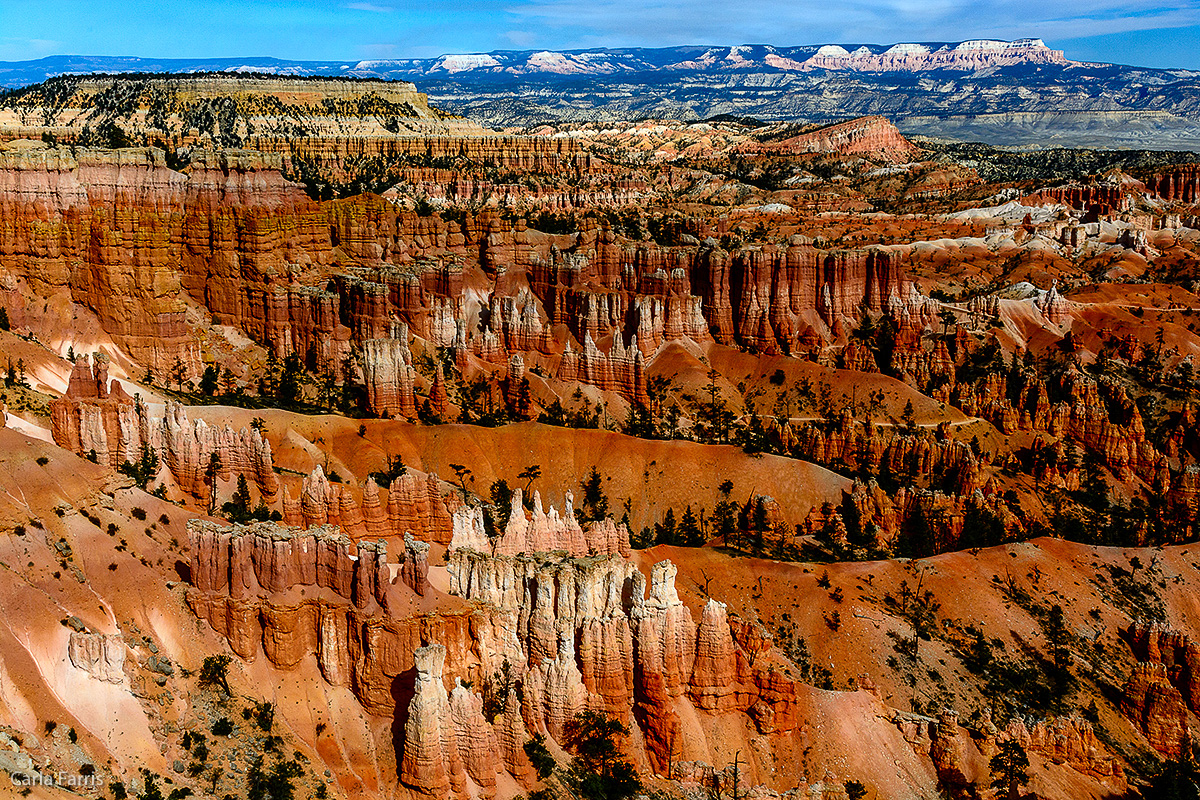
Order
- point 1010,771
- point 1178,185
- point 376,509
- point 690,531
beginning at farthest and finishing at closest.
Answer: point 1178,185, point 690,531, point 376,509, point 1010,771

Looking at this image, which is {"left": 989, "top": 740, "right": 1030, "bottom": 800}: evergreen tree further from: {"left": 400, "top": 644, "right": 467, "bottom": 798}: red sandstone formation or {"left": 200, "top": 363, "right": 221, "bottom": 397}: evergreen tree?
{"left": 200, "top": 363, "right": 221, "bottom": 397}: evergreen tree

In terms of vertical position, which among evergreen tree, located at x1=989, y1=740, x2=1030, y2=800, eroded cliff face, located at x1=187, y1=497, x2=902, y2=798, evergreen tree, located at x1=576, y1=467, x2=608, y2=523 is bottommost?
evergreen tree, located at x1=989, y1=740, x2=1030, y2=800

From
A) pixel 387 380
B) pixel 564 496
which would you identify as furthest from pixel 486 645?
pixel 387 380

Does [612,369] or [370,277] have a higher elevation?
[370,277]

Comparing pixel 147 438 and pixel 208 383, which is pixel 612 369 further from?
pixel 147 438

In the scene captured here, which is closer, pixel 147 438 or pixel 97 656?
pixel 97 656

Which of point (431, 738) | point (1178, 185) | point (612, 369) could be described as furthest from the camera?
point (1178, 185)

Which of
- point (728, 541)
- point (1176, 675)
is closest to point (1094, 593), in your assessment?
point (1176, 675)

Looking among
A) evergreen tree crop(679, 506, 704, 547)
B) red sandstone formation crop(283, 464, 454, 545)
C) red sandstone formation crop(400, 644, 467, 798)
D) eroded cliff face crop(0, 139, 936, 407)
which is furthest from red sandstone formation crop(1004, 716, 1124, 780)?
eroded cliff face crop(0, 139, 936, 407)

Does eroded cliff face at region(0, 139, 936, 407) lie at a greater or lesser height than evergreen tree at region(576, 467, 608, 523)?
greater

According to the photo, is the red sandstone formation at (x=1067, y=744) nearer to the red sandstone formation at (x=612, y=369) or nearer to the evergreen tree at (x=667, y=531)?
the evergreen tree at (x=667, y=531)
